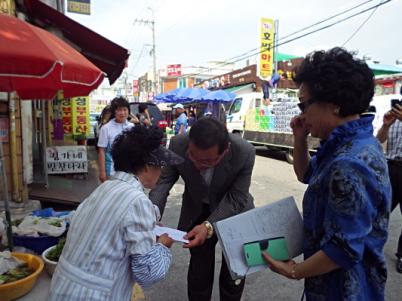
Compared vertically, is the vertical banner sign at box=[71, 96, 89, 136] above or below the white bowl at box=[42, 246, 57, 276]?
above

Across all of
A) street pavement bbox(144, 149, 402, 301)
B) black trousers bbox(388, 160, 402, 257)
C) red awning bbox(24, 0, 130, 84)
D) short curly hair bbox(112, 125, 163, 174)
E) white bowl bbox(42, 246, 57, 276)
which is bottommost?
street pavement bbox(144, 149, 402, 301)

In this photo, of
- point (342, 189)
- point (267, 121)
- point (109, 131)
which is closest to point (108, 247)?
point (342, 189)

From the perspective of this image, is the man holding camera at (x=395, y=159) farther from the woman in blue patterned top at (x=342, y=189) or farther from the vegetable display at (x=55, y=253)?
the vegetable display at (x=55, y=253)

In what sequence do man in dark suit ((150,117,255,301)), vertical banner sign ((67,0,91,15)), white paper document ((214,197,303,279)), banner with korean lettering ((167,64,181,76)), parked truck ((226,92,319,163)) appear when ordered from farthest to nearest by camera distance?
banner with korean lettering ((167,64,181,76)) → parked truck ((226,92,319,163)) → vertical banner sign ((67,0,91,15)) → man in dark suit ((150,117,255,301)) → white paper document ((214,197,303,279))

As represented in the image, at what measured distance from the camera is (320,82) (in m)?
1.48

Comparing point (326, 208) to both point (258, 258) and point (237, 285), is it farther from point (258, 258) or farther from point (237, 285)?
point (237, 285)

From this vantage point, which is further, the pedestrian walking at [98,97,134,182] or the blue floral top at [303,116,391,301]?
the pedestrian walking at [98,97,134,182]

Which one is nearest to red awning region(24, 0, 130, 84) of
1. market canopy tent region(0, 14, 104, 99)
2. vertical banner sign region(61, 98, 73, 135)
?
market canopy tent region(0, 14, 104, 99)

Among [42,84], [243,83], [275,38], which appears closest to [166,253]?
[42,84]

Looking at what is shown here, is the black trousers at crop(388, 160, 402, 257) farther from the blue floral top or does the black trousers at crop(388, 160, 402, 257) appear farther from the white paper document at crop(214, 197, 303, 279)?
the blue floral top

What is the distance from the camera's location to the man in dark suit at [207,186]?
219cm

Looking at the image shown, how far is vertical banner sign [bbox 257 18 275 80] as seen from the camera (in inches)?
771

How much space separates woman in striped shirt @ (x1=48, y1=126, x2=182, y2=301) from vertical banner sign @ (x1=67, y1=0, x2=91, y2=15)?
971 cm

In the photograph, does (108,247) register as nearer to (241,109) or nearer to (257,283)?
(257,283)
